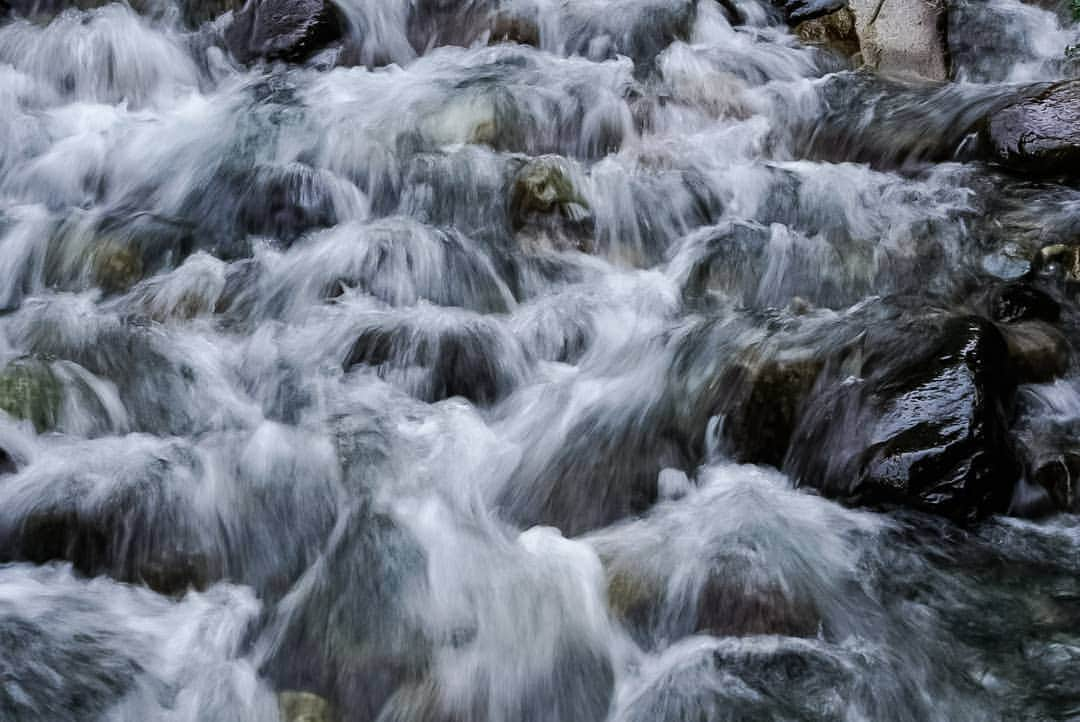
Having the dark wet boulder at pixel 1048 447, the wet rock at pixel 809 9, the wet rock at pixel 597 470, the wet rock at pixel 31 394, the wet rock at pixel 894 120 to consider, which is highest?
the wet rock at pixel 809 9

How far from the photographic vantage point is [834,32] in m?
9.30

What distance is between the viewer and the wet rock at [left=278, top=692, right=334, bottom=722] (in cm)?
370

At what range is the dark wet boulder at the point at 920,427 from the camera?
4430mm

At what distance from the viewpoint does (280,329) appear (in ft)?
20.1

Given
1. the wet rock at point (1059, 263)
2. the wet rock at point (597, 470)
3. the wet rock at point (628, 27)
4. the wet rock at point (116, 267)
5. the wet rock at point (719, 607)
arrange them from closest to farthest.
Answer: the wet rock at point (719, 607) < the wet rock at point (597, 470) < the wet rock at point (1059, 263) < the wet rock at point (116, 267) < the wet rock at point (628, 27)

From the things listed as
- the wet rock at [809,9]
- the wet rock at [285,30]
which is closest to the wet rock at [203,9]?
the wet rock at [285,30]

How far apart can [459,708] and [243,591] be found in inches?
43.8

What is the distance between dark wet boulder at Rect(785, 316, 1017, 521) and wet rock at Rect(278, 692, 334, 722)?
227cm

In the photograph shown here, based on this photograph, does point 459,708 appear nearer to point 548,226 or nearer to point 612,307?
point 612,307

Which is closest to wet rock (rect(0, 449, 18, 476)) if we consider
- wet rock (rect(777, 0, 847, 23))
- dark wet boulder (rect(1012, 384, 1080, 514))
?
dark wet boulder (rect(1012, 384, 1080, 514))

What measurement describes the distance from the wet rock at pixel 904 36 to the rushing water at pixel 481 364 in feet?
0.73

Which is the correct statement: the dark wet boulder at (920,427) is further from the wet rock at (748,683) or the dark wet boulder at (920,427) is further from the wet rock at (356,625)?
the wet rock at (356,625)

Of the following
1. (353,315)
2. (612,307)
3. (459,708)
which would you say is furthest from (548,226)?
(459,708)

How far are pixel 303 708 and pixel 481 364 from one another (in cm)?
240
